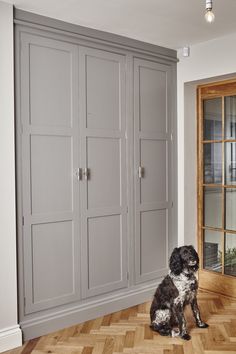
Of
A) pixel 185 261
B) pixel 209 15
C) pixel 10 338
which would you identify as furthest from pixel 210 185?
pixel 209 15

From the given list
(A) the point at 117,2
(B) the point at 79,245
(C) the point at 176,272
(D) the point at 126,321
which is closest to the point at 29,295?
(B) the point at 79,245

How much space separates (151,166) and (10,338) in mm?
2012

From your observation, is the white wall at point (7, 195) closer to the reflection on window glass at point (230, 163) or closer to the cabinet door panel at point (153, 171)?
the cabinet door panel at point (153, 171)

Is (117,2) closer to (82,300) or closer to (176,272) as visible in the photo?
(176,272)

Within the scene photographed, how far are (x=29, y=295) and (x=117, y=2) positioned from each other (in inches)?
92.3

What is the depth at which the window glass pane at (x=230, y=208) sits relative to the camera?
3854 mm

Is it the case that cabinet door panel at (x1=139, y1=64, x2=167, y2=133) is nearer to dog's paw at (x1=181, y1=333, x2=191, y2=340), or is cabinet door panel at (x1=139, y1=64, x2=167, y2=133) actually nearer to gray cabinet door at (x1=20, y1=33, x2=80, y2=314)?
gray cabinet door at (x1=20, y1=33, x2=80, y2=314)

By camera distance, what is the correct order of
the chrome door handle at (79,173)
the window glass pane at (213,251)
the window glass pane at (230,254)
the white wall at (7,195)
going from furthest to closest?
the window glass pane at (213,251), the window glass pane at (230,254), the chrome door handle at (79,173), the white wall at (7,195)

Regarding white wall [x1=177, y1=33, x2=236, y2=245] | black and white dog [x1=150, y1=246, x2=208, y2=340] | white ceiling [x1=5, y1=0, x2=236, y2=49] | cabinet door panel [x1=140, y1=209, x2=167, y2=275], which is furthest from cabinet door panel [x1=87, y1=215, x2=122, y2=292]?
white ceiling [x1=5, y1=0, x2=236, y2=49]

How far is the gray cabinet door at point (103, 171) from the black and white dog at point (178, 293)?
637 mm

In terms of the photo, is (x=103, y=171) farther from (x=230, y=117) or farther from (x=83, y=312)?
(x=230, y=117)

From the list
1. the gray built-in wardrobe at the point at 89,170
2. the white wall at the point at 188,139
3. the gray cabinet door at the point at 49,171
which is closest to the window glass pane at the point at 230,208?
the white wall at the point at 188,139

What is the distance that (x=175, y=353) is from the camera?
110 inches

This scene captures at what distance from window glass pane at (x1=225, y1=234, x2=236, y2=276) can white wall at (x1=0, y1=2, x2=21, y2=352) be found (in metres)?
2.13
